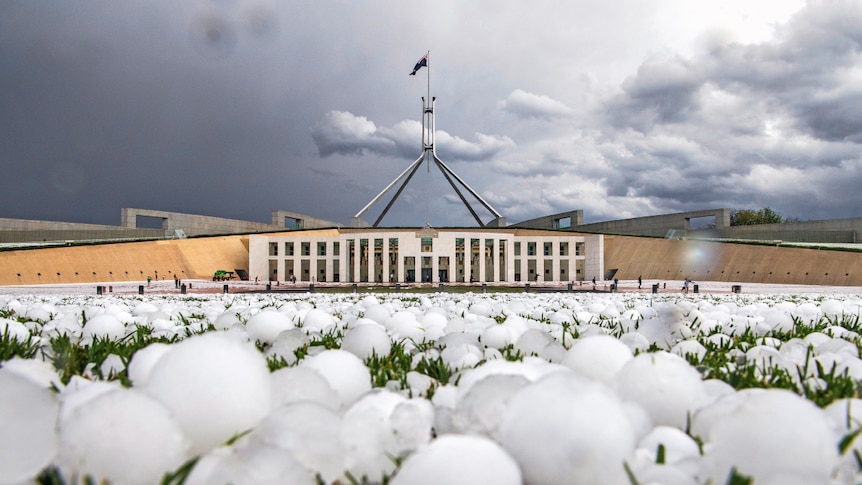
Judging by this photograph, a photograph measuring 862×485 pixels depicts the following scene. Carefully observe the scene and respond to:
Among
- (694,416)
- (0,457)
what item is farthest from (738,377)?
(0,457)

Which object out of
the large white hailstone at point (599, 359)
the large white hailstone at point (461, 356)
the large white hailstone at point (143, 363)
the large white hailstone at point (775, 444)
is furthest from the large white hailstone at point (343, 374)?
the large white hailstone at point (775, 444)

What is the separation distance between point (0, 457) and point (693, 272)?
5289 centimetres

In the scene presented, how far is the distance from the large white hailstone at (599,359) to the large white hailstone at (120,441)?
124 cm

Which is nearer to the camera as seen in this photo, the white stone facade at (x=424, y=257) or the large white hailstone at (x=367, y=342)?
the large white hailstone at (x=367, y=342)

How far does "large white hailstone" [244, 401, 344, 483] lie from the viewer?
1007 mm

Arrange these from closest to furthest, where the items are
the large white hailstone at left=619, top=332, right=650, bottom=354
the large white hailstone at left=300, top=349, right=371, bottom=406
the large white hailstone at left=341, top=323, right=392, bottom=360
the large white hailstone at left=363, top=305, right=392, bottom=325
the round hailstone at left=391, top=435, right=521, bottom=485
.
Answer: the round hailstone at left=391, top=435, right=521, bottom=485 < the large white hailstone at left=300, top=349, right=371, bottom=406 < the large white hailstone at left=341, top=323, right=392, bottom=360 < the large white hailstone at left=619, top=332, right=650, bottom=354 < the large white hailstone at left=363, top=305, right=392, bottom=325

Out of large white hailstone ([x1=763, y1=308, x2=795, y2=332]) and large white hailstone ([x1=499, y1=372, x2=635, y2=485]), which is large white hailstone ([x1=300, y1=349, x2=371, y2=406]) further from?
large white hailstone ([x1=763, y1=308, x2=795, y2=332])

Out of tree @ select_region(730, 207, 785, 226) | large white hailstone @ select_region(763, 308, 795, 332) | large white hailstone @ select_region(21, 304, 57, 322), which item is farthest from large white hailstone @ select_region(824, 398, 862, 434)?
tree @ select_region(730, 207, 785, 226)

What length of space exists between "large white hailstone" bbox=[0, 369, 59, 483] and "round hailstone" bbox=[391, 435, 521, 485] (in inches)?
26.5

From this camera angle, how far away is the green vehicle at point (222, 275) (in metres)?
47.3

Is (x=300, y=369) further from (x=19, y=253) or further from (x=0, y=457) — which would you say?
(x=19, y=253)

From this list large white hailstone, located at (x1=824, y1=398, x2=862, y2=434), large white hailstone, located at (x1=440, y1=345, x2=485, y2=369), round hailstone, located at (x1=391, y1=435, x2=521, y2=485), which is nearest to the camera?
round hailstone, located at (x1=391, y1=435, x2=521, y2=485)

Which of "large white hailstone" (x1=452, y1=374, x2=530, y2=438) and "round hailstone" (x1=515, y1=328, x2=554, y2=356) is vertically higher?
"large white hailstone" (x1=452, y1=374, x2=530, y2=438)

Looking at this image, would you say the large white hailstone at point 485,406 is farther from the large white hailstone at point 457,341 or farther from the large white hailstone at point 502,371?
the large white hailstone at point 457,341
